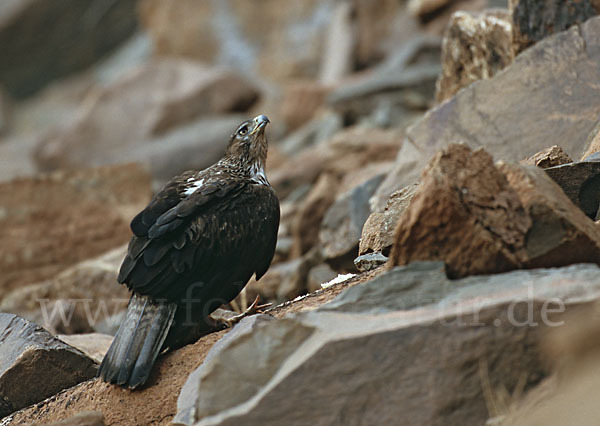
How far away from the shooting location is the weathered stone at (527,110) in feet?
18.4

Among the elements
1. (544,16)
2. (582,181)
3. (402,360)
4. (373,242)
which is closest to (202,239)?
(373,242)

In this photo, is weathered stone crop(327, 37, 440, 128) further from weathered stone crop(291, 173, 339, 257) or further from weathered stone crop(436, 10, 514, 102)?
weathered stone crop(291, 173, 339, 257)

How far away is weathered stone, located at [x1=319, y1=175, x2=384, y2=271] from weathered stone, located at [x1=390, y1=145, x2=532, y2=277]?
2.62 meters

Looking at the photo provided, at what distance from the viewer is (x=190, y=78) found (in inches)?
589

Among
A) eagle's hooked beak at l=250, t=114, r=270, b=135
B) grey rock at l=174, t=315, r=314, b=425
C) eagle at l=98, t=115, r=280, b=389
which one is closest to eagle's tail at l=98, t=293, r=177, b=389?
eagle at l=98, t=115, r=280, b=389

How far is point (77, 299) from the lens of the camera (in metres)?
7.01

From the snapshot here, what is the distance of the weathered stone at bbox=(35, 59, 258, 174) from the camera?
1423 centimetres

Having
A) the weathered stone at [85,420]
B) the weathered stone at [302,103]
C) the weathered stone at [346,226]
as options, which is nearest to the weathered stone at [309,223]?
the weathered stone at [346,226]

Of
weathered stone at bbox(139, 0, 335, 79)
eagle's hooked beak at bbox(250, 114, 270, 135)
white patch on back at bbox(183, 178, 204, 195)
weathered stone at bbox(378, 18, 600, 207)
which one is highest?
weathered stone at bbox(139, 0, 335, 79)

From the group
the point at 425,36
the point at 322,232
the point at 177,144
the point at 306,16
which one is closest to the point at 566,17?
the point at 322,232

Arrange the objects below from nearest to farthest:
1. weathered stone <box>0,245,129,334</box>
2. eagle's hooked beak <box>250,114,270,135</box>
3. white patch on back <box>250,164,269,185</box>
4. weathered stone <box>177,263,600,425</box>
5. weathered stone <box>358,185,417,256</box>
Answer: weathered stone <box>177,263,600,425</box>
weathered stone <box>358,185,417,256</box>
white patch on back <box>250,164,269,185</box>
eagle's hooked beak <box>250,114,270,135</box>
weathered stone <box>0,245,129,334</box>

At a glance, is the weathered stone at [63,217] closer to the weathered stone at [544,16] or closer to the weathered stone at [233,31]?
the weathered stone at [544,16]

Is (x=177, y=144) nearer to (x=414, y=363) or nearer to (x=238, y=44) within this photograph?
(x=238, y=44)

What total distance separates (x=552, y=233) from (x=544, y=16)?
338 centimetres
